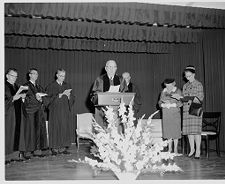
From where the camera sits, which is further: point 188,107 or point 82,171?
point 188,107

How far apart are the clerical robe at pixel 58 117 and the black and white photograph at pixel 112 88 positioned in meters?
0.02

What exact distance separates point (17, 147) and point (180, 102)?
311 cm

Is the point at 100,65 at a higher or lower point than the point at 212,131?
higher

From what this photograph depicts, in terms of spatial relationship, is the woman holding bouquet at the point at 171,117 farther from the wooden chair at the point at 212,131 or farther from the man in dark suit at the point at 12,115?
the man in dark suit at the point at 12,115

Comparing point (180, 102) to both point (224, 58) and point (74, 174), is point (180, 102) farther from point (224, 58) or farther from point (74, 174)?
point (74, 174)

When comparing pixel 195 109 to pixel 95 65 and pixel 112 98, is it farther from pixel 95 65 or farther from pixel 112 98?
pixel 95 65

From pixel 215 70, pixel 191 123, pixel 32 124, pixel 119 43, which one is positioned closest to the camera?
pixel 191 123

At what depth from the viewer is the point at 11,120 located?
5172 millimetres

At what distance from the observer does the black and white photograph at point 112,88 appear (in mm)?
3717

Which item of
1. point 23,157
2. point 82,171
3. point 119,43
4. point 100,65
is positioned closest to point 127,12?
point 82,171

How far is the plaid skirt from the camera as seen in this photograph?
17.5ft

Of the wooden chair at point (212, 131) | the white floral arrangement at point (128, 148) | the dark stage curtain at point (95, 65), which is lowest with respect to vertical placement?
the wooden chair at point (212, 131)

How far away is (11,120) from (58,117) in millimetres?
1287

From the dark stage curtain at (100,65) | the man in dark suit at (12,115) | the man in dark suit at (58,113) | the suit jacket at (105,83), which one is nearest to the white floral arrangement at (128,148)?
the suit jacket at (105,83)
